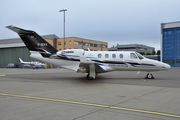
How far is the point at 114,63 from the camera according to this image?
18609 mm

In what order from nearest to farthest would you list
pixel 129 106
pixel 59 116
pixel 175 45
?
1. pixel 59 116
2. pixel 129 106
3. pixel 175 45

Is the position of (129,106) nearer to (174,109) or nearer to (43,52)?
(174,109)

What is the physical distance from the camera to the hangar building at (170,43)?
198 feet

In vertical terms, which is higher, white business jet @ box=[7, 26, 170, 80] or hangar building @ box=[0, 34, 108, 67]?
hangar building @ box=[0, 34, 108, 67]

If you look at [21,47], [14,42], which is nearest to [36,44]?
[21,47]

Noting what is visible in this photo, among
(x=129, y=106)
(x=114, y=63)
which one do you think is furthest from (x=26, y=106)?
(x=114, y=63)

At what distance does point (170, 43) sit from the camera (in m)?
61.5

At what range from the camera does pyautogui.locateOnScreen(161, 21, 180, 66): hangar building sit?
198 feet

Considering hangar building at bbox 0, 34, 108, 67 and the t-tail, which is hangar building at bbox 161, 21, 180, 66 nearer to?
hangar building at bbox 0, 34, 108, 67

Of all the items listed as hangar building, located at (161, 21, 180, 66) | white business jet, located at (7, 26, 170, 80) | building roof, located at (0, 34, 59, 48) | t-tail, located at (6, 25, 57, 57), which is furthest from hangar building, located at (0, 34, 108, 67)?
white business jet, located at (7, 26, 170, 80)

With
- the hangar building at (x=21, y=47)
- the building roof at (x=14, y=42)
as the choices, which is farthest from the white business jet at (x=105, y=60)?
the building roof at (x=14, y=42)

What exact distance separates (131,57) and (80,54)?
4824 mm

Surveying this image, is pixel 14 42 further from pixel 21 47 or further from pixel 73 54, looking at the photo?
pixel 73 54

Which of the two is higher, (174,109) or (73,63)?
(73,63)
